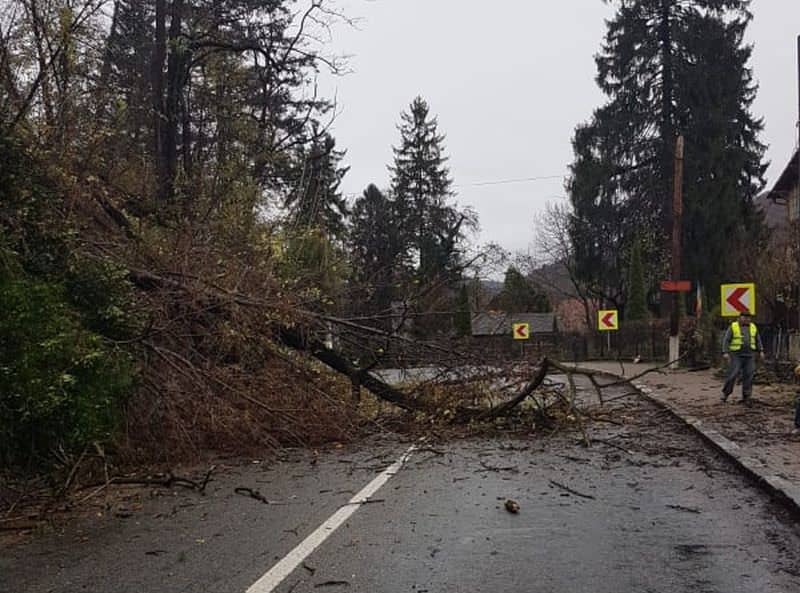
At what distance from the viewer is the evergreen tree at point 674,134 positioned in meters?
38.6

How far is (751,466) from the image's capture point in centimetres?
860

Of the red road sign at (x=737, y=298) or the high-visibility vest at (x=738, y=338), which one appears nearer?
the high-visibility vest at (x=738, y=338)

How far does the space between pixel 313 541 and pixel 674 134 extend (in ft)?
121

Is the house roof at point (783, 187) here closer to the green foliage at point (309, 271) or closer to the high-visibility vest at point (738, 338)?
the high-visibility vest at point (738, 338)

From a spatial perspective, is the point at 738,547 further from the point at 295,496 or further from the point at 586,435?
the point at 586,435

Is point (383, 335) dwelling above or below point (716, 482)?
above

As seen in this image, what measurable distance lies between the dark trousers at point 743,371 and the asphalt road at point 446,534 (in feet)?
18.4

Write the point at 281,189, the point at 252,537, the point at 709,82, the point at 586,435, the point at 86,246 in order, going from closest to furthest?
the point at 252,537, the point at 86,246, the point at 586,435, the point at 281,189, the point at 709,82

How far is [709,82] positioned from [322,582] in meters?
38.7

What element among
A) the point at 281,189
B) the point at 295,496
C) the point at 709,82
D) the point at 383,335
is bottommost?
the point at 295,496

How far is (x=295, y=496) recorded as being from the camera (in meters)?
7.86

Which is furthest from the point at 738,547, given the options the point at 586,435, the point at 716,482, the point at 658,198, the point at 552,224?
the point at 552,224

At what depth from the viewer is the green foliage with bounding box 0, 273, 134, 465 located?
7.87 metres

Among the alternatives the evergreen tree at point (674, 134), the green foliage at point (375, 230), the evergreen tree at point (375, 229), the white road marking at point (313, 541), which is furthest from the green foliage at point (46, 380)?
the evergreen tree at point (674, 134)
